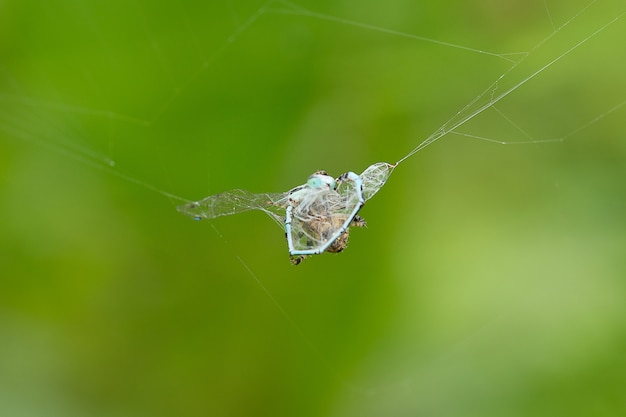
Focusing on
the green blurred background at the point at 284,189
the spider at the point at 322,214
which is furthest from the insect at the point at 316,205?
the green blurred background at the point at 284,189

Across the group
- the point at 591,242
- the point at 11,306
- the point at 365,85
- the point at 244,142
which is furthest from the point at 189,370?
the point at 591,242

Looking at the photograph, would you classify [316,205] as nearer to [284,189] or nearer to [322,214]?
[322,214]

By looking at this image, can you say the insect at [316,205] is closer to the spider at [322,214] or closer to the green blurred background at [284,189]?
the spider at [322,214]

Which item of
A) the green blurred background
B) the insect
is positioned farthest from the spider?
the green blurred background

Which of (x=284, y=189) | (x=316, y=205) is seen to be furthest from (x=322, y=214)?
(x=284, y=189)

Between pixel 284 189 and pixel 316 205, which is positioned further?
pixel 284 189

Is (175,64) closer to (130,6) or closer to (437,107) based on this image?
(130,6)
